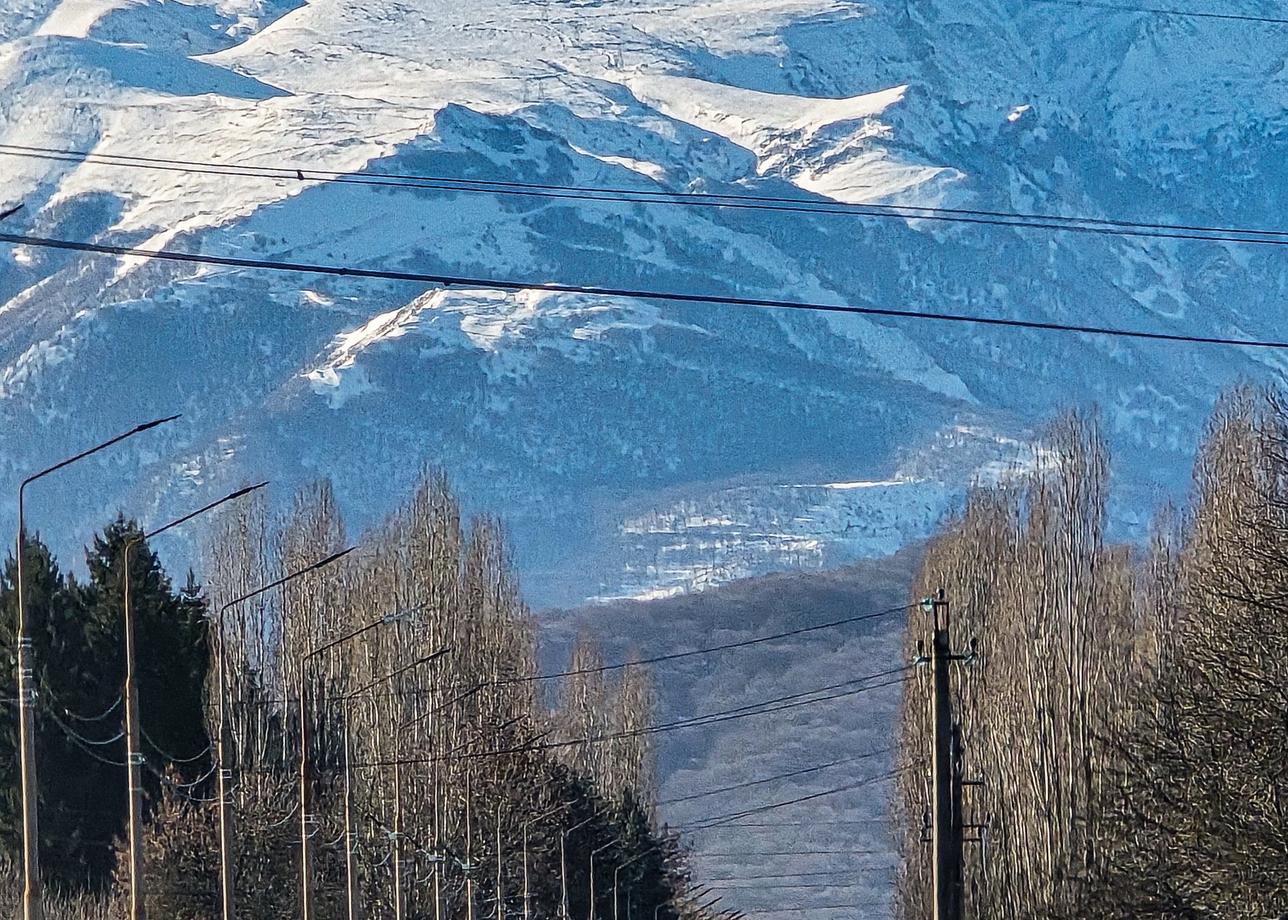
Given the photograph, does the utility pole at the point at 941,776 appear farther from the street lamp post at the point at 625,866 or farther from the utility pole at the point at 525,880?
the street lamp post at the point at 625,866

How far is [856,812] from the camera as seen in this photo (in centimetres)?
19175

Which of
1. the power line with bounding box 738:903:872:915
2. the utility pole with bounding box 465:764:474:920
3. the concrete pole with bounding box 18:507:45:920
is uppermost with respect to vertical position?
the concrete pole with bounding box 18:507:45:920

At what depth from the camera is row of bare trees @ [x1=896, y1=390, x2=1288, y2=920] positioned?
30906 millimetres

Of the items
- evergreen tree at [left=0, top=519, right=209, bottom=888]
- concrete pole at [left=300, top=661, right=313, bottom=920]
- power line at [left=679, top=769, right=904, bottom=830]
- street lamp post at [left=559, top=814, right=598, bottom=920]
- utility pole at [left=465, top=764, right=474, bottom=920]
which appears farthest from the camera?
power line at [left=679, top=769, right=904, bottom=830]

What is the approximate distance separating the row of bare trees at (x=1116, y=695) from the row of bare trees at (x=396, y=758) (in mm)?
10592

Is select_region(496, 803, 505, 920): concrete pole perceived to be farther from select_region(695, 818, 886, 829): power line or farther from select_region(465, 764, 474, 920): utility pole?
select_region(695, 818, 886, 829): power line

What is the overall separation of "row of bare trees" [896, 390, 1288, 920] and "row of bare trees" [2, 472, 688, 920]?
10592 millimetres

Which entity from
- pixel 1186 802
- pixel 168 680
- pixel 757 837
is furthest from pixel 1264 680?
pixel 757 837

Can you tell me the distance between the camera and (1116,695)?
6034 centimetres

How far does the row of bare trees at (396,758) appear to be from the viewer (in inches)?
2312

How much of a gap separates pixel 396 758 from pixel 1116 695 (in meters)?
18.6

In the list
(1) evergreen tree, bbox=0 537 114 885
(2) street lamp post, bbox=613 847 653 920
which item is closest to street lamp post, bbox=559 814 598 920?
(2) street lamp post, bbox=613 847 653 920

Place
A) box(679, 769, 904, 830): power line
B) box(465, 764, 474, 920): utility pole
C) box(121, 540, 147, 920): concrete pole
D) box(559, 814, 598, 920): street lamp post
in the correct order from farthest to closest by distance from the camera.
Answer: box(679, 769, 904, 830): power line < box(559, 814, 598, 920): street lamp post < box(465, 764, 474, 920): utility pole < box(121, 540, 147, 920): concrete pole

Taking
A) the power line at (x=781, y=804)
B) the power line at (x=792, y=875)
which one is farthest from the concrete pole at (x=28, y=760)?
the power line at (x=781, y=804)
